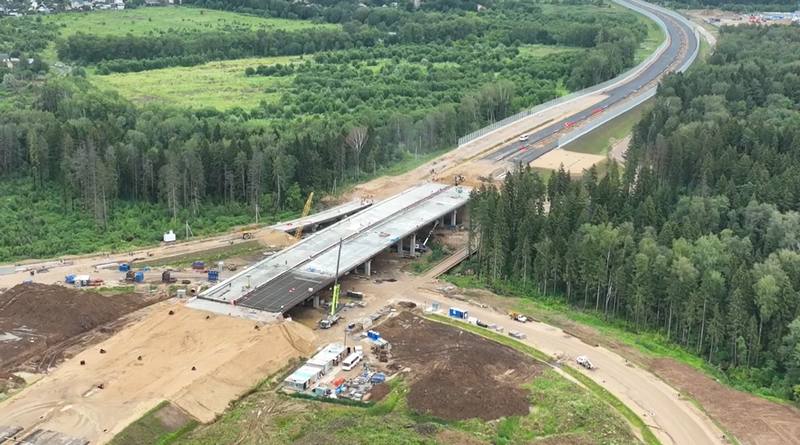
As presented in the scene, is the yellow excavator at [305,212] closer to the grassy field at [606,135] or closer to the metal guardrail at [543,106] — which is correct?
the metal guardrail at [543,106]

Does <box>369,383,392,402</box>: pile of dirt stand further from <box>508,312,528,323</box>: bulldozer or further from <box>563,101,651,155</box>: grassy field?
<box>563,101,651,155</box>: grassy field

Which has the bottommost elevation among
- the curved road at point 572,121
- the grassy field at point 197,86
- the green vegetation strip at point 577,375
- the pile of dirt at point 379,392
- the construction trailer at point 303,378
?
the green vegetation strip at point 577,375

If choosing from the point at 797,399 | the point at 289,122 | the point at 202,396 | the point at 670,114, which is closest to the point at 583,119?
the point at 670,114

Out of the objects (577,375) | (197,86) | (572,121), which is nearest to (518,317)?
(577,375)

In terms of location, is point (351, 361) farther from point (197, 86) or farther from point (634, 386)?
point (197, 86)

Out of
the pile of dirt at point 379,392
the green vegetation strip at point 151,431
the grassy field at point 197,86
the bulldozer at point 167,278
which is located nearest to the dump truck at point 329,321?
the pile of dirt at point 379,392

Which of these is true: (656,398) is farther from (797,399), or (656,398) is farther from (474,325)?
(474,325)

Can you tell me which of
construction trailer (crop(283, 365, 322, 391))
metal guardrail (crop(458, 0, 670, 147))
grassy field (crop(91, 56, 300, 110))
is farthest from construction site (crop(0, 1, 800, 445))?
grassy field (crop(91, 56, 300, 110))
